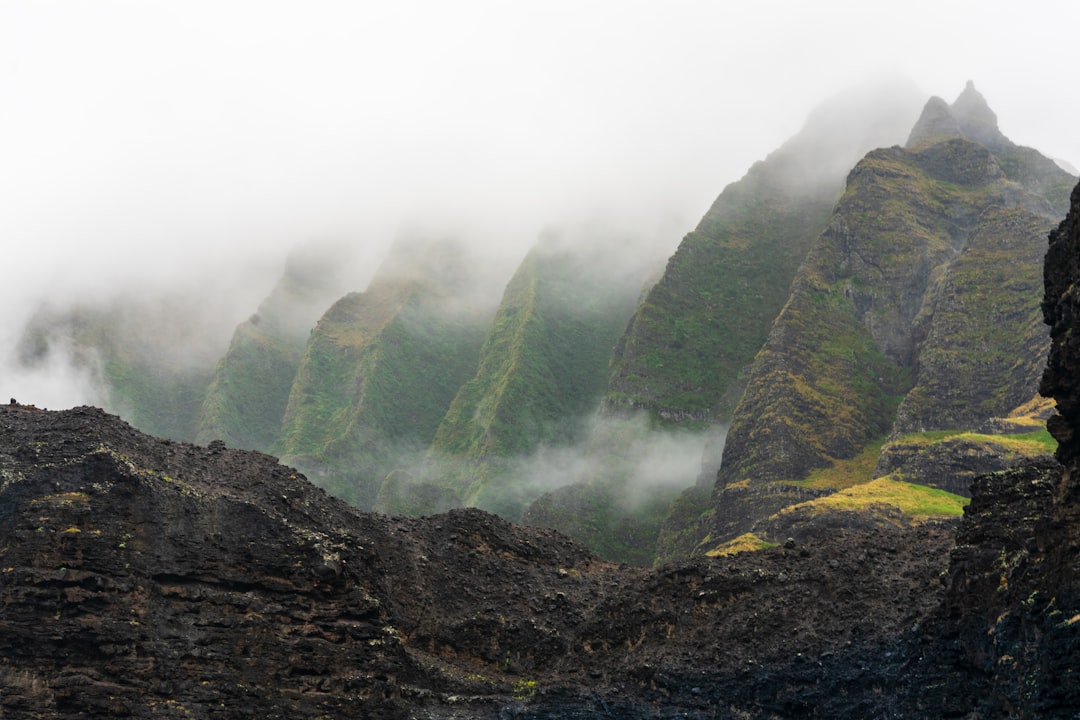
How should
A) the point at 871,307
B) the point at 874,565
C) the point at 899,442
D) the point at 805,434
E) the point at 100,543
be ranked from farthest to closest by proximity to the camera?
the point at 871,307 < the point at 805,434 < the point at 899,442 < the point at 874,565 < the point at 100,543

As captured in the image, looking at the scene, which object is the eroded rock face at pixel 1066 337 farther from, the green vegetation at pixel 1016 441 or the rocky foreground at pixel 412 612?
the green vegetation at pixel 1016 441

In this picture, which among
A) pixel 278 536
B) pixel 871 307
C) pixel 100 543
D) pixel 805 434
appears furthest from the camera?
pixel 871 307

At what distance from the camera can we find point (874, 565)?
6600cm

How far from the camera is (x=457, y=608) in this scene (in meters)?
69.2

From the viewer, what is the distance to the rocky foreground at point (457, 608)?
48.7 m

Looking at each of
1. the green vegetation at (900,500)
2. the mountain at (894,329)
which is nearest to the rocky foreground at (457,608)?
the green vegetation at (900,500)

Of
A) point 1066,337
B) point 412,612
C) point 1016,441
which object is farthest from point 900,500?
point 1066,337

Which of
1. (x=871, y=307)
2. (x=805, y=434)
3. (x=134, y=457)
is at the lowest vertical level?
(x=134, y=457)

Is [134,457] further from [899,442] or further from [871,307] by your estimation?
[871,307]

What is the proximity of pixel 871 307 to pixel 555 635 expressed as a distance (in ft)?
396

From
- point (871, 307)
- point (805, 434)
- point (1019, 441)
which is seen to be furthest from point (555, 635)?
point (871, 307)

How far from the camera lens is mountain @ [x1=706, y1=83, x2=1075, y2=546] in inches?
5856

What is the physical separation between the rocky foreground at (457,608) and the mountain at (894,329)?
69.6 metres

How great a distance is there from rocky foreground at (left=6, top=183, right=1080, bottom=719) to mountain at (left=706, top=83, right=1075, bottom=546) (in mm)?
69559
